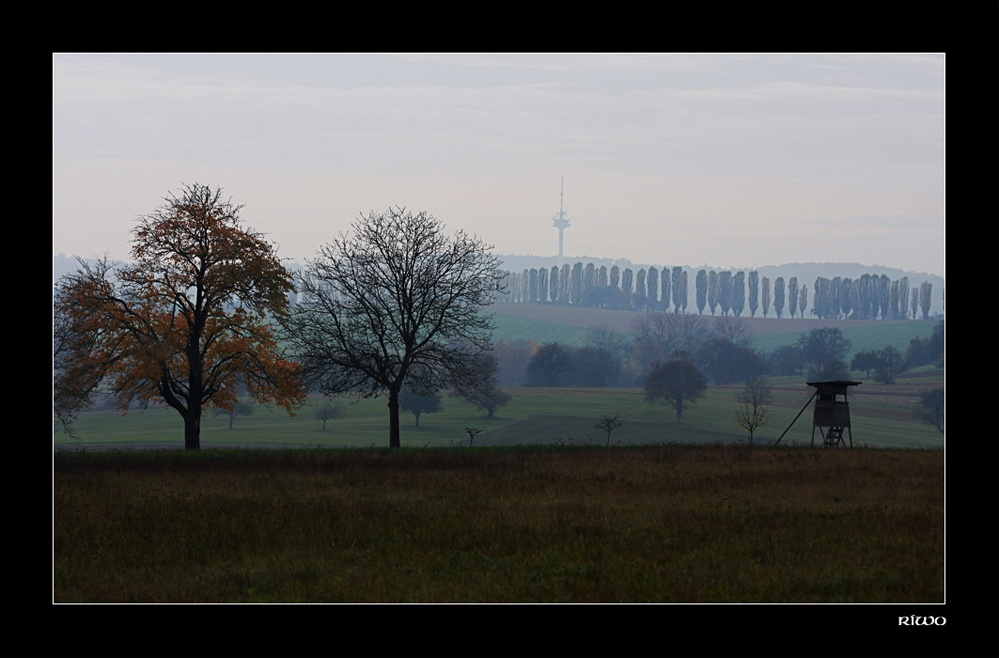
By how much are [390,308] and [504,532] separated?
76.2 ft

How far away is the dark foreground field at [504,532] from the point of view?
12055 mm

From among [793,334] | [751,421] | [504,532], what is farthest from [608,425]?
[793,334]

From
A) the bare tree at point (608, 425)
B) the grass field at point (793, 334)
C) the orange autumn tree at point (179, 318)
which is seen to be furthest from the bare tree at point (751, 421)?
the grass field at point (793, 334)

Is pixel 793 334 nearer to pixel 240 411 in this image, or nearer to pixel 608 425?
pixel 240 411

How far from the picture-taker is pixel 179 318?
34500 millimetres

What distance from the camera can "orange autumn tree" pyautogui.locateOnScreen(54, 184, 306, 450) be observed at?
33.1 metres

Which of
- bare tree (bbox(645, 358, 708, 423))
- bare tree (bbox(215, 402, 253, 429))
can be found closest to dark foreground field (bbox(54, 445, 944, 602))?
bare tree (bbox(645, 358, 708, 423))

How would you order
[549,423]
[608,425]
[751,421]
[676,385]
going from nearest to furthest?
[751,421] → [608,425] → [549,423] → [676,385]

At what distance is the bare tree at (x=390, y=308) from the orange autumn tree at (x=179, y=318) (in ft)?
6.72

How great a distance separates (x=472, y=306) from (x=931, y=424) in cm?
8157

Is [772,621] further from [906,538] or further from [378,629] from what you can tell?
[906,538]

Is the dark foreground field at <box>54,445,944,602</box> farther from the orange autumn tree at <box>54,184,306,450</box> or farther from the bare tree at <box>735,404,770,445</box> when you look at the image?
the bare tree at <box>735,404,770,445</box>

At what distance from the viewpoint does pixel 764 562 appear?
529 inches
